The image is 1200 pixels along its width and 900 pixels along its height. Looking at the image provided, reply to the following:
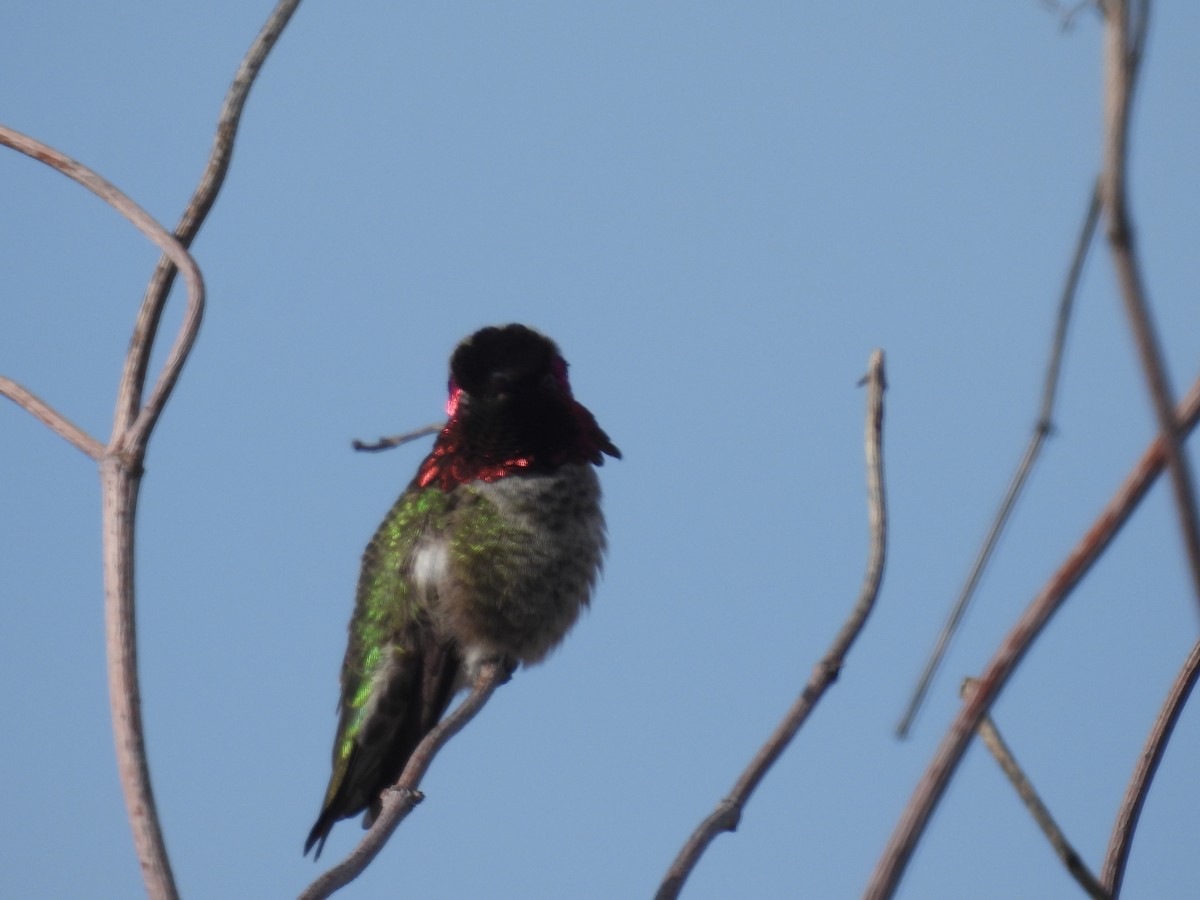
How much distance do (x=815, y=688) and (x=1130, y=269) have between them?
73 cm

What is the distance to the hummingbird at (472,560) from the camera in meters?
4.24

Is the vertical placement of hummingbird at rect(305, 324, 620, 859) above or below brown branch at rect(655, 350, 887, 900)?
above

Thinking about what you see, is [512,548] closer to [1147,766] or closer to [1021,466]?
[1147,766]

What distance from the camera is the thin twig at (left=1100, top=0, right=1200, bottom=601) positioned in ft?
2.64

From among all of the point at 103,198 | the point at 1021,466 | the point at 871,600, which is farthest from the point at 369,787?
the point at 1021,466

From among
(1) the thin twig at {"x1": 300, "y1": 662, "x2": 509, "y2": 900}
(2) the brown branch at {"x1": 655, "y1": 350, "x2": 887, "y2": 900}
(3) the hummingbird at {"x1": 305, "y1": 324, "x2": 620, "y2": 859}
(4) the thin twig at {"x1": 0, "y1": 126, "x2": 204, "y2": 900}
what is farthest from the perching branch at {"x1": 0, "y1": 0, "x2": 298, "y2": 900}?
(3) the hummingbird at {"x1": 305, "y1": 324, "x2": 620, "y2": 859}

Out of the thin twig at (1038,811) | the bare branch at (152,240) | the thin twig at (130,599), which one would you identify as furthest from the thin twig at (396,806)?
the thin twig at (1038,811)

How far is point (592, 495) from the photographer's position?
14.8 ft

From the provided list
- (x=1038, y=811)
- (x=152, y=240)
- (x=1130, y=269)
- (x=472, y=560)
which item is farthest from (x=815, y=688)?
(x=472, y=560)

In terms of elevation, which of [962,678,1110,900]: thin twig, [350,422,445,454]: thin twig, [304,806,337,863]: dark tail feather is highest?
[350,422,445,454]: thin twig

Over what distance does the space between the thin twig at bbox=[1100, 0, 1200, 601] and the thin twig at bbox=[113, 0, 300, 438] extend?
1.20 meters

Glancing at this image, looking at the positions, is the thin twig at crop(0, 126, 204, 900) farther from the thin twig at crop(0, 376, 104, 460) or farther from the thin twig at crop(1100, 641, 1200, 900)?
the thin twig at crop(1100, 641, 1200, 900)

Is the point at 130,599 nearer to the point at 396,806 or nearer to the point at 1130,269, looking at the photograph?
the point at 396,806

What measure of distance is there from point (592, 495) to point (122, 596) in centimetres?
294
